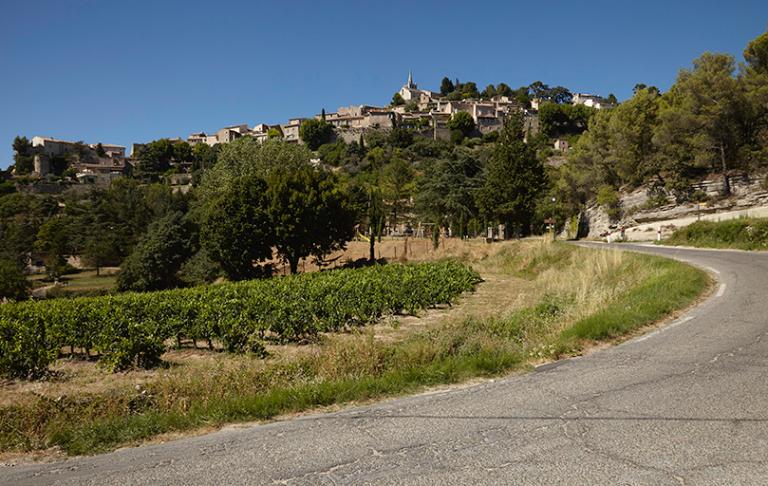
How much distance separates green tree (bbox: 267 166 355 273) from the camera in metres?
35.0

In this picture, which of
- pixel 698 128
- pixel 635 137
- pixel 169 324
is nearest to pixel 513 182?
pixel 635 137

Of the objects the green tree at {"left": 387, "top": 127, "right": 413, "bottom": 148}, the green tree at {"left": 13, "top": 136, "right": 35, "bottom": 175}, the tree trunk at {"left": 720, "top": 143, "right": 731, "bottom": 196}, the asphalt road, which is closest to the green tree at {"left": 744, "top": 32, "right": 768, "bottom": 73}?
the tree trunk at {"left": 720, "top": 143, "right": 731, "bottom": 196}

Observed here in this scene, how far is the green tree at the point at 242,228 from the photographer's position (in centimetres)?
3528

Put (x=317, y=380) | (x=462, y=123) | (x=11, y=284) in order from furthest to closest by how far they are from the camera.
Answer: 1. (x=462, y=123)
2. (x=11, y=284)
3. (x=317, y=380)

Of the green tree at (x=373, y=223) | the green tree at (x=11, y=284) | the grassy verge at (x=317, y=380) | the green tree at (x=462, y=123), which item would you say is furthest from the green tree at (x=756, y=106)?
the green tree at (x=462, y=123)

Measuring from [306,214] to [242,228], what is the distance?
4869 millimetres

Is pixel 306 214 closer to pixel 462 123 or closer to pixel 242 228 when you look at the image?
pixel 242 228

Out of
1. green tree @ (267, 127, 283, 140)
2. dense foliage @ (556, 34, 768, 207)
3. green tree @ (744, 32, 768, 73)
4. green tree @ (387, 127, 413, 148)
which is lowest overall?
dense foliage @ (556, 34, 768, 207)

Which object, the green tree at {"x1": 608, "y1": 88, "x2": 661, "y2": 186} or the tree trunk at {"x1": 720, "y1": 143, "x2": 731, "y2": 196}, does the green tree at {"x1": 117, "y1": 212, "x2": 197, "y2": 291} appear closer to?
the green tree at {"x1": 608, "y1": 88, "x2": 661, "y2": 186}

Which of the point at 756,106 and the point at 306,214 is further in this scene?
the point at 306,214

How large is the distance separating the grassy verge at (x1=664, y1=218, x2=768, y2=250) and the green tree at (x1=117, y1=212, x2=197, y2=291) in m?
44.2

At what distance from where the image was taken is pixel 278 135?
474ft

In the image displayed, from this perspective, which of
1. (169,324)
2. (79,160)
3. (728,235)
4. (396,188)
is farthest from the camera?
(79,160)

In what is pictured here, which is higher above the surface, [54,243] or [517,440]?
[54,243]
